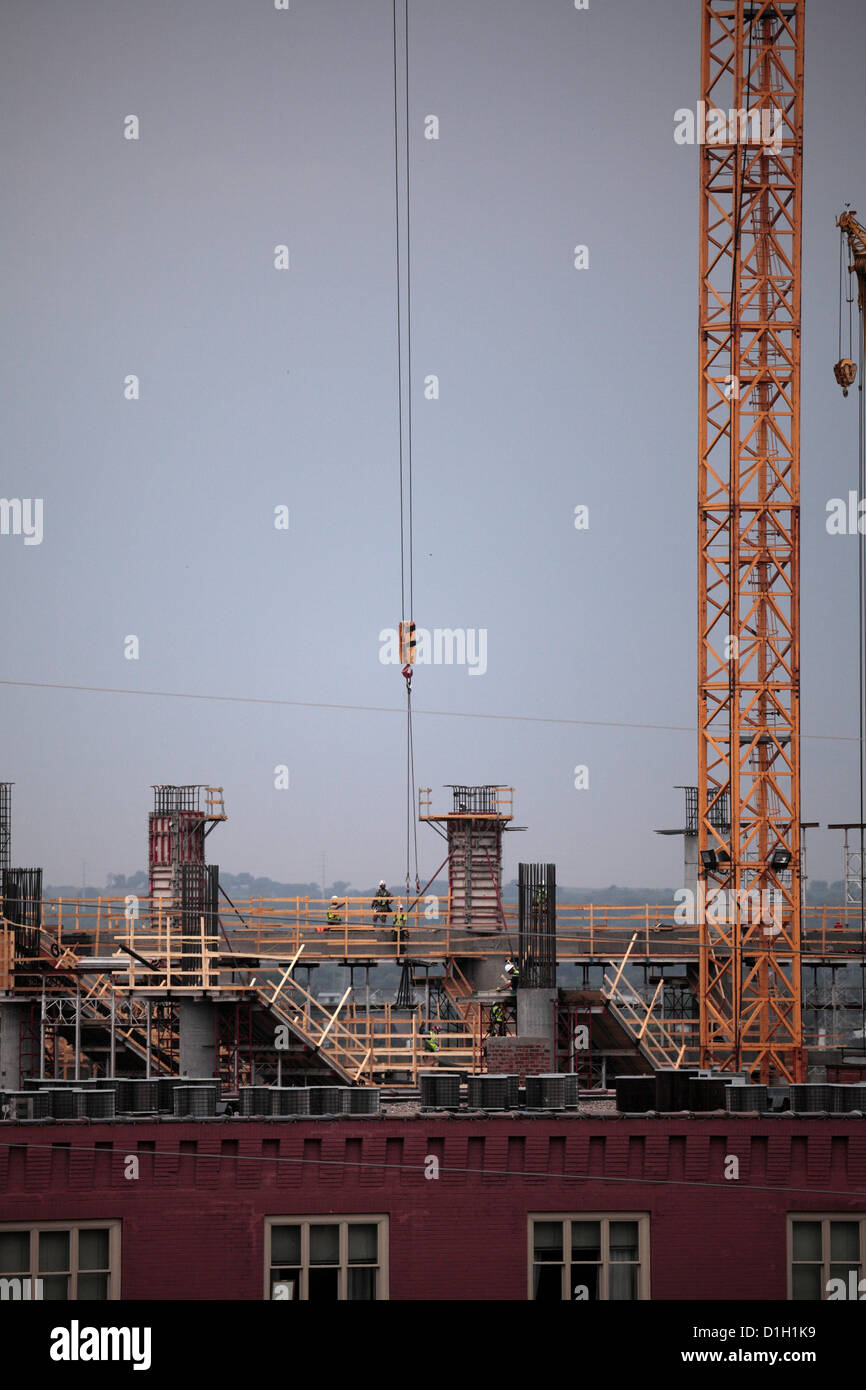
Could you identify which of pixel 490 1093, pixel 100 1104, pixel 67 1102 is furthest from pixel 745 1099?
pixel 67 1102

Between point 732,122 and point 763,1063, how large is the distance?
1192 inches

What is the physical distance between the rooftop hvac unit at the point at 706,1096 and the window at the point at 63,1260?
10.2 m

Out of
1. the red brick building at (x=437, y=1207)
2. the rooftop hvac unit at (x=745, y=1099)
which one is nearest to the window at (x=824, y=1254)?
the red brick building at (x=437, y=1207)

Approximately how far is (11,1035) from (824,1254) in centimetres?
3572

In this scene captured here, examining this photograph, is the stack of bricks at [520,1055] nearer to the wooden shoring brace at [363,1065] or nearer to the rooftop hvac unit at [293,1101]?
the rooftop hvac unit at [293,1101]

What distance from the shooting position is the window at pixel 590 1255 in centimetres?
3158

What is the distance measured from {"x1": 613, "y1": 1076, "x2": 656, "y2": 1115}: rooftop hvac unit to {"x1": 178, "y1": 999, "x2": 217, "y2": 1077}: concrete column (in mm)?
24988

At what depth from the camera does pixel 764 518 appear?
6266cm

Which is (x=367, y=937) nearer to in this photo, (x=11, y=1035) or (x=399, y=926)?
(x=399, y=926)

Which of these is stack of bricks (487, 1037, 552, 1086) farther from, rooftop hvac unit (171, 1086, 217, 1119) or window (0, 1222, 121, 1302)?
window (0, 1222, 121, 1302)

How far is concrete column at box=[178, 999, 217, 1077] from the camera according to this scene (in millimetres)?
56812

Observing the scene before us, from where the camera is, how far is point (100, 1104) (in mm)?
32062
